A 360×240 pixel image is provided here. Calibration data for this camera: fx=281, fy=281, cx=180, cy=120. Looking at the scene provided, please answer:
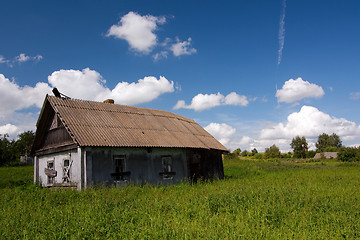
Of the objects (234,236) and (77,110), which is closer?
(234,236)

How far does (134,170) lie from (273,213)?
9.13 meters

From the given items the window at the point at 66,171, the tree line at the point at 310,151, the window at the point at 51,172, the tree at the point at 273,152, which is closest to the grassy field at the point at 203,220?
the window at the point at 66,171

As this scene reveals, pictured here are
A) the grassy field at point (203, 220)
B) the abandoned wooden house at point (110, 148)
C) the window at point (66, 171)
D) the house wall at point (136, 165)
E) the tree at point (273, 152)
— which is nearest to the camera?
the grassy field at point (203, 220)

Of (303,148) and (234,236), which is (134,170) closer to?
(234,236)

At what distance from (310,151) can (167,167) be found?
78.6 m

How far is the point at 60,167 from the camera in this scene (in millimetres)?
14883

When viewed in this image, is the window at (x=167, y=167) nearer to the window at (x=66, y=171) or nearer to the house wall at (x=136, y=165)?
the house wall at (x=136, y=165)

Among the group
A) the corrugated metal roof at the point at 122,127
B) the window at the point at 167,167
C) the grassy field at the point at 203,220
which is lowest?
the grassy field at the point at 203,220

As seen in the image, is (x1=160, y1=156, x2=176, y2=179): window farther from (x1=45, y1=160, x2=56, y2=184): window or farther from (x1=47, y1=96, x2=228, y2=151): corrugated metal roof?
(x1=45, y1=160, x2=56, y2=184): window

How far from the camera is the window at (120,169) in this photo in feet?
45.0

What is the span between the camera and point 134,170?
14430 millimetres

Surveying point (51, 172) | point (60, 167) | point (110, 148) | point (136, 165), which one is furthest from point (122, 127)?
point (51, 172)

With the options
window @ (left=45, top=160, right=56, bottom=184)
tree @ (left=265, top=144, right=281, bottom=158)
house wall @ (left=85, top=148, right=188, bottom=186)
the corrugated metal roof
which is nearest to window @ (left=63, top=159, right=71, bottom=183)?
window @ (left=45, top=160, right=56, bottom=184)

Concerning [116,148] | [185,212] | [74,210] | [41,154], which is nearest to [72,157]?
[116,148]
